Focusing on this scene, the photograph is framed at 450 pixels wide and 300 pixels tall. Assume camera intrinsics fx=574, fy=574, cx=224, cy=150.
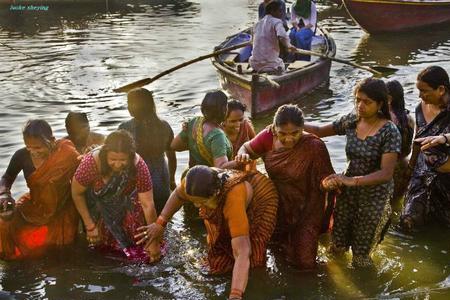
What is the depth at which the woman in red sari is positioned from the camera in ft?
13.9

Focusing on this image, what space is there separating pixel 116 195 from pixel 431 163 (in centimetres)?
288

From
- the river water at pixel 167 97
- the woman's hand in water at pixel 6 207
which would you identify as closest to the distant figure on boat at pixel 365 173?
the river water at pixel 167 97

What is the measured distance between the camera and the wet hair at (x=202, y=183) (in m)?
3.76

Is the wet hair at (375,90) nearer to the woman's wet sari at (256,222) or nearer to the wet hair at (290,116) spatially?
the wet hair at (290,116)

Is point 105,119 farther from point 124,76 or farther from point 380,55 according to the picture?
point 380,55

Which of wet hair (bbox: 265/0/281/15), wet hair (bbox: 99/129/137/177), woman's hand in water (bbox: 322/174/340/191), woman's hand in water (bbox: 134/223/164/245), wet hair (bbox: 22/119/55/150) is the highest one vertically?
wet hair (bbox: 265/0/281/15)

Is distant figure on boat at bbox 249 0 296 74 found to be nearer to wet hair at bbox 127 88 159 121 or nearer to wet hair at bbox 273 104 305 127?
wet hair at bbox 127 88 159 121

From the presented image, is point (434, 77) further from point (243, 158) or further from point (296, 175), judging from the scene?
point (243, 158)

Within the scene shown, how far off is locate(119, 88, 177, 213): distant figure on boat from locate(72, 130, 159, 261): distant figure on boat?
72 centimetres

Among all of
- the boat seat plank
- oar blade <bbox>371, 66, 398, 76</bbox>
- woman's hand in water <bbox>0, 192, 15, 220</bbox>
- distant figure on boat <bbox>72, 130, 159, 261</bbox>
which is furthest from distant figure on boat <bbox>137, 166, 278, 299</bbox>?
oar blade <bbox>371, 66, 398, 76</bbox>

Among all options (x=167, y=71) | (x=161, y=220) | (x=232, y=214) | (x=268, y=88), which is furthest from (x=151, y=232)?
(x=167, y=71)

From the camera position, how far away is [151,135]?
17.7 ft

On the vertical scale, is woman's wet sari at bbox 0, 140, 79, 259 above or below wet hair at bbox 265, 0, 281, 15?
below

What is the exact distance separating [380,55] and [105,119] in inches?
340
